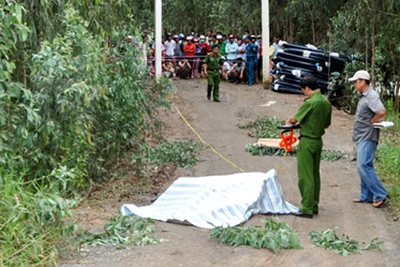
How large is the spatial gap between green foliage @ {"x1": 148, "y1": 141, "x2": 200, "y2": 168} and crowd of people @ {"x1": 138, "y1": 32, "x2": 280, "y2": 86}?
473 inches

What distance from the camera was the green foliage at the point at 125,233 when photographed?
7.54m

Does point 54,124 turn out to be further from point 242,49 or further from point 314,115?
point 242,49

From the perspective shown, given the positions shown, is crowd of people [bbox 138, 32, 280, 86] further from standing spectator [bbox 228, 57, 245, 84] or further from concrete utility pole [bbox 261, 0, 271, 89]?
concrete utility pole [bbox 261, 0, 271, 89]

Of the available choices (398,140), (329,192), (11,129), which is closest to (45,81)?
(11,129)

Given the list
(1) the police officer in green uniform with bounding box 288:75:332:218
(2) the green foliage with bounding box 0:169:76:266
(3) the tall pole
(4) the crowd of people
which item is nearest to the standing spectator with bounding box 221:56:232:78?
(4) the crowd of people

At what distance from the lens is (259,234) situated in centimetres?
772

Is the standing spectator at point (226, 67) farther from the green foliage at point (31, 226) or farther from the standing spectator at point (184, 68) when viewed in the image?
the green foliage at point (31, 226)

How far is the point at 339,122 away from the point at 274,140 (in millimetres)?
4717

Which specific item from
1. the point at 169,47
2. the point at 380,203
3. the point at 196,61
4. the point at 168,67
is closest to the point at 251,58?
the point at 196,61

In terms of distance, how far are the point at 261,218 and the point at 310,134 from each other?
1.44 meters

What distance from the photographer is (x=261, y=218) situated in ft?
29.8

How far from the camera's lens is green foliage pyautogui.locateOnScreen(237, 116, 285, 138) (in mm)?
16781

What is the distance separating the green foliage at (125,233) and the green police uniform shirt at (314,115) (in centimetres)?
271

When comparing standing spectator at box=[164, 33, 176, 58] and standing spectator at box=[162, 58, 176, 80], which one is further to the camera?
standing spectator at box=[164, 33, 176, 58]
